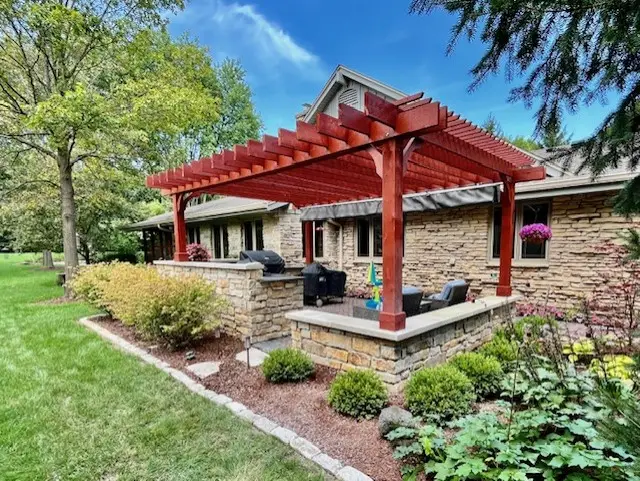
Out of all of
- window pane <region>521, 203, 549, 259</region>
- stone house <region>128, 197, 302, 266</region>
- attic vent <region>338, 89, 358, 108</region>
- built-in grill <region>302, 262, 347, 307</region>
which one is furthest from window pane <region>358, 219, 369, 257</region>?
window pane <region>521, 203, 549, 259</region>

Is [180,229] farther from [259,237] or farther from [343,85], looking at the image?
[343,85]

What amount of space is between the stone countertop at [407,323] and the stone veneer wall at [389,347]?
0.33ft

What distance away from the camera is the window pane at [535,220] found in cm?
707

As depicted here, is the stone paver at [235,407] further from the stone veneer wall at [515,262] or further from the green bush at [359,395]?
the stone veneer wall at [515,262]

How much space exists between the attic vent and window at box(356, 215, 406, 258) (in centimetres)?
387

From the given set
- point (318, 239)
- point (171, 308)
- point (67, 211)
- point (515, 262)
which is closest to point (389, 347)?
point (171, 308)

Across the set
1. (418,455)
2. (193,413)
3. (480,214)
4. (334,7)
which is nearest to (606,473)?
(418,455)

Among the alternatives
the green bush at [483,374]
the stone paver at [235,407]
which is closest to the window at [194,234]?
the stone paver at [235,407]

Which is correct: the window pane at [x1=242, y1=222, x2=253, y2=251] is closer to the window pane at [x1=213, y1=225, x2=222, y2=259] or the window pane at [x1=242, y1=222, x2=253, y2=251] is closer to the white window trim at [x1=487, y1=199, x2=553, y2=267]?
the window pane at [x1=213, y1=225, x2=222, y2=259]

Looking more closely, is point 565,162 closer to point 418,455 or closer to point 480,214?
point 418,455

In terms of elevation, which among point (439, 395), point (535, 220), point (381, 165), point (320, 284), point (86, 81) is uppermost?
point (86, 81)

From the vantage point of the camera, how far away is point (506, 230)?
5902 millimetres

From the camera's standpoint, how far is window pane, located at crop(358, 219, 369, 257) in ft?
33.8

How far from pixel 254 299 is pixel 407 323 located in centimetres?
275
